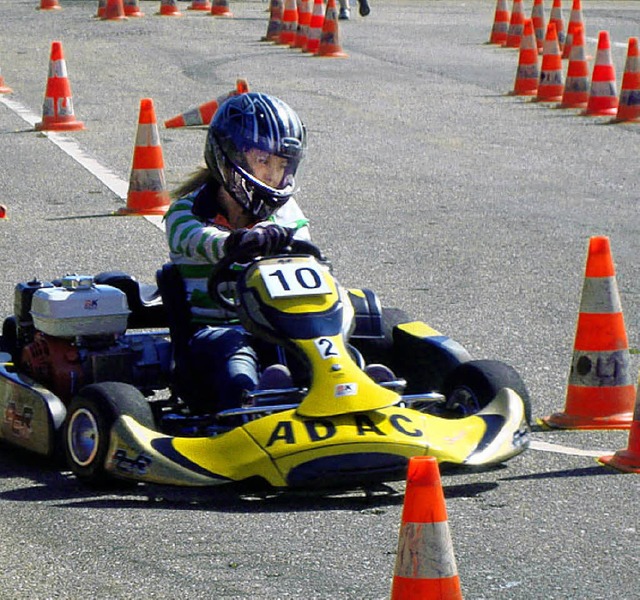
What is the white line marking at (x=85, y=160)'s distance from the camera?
12.0 metres

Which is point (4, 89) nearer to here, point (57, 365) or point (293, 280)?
point (57, 365)

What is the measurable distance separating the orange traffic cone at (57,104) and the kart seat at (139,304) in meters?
7.97

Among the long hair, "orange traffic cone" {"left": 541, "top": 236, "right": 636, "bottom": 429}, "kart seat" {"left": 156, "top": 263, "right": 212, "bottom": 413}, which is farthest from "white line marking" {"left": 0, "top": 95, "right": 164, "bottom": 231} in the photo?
"orange traffic cone" {"left": 541, "top": 236, "right": 636, "bottom": 429}

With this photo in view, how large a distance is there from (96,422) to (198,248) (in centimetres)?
89

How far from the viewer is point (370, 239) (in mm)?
10594

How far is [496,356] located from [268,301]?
2087 millimetres

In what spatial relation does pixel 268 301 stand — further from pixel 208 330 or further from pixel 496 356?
pixel 496 356

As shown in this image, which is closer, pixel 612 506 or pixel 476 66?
pixel 612 506

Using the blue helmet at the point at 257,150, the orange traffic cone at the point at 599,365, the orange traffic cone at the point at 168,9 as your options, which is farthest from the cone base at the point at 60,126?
the orange traffic cone at the point at 168,9

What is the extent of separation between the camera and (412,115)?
16047 millimetres

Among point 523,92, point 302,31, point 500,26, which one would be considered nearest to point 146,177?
point 523,92

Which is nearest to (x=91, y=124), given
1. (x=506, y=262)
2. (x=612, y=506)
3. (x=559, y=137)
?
(x=559, y=137)

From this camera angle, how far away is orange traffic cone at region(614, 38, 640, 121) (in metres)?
15.7

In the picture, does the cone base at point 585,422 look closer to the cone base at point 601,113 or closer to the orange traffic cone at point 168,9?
the cone base at point 601,113
